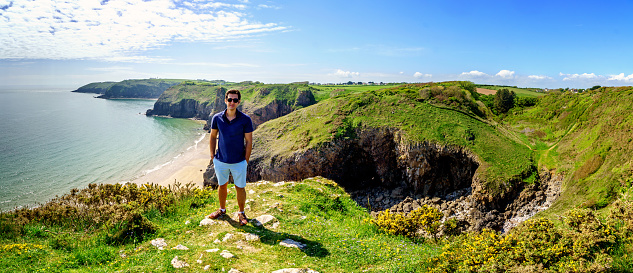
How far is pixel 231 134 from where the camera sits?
24.9ft

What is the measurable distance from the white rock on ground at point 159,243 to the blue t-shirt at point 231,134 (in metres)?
2.61

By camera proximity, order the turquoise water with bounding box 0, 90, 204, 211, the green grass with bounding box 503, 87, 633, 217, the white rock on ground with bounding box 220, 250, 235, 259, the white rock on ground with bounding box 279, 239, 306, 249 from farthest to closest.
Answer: the turquoise water with bounding box 0, 90, 204, 211, the green grass with bounding box 503, 87, 633, 217, the white rock on ground with bounding box 279, 239, 306, 249, the white rock on ground with bounding box 220, 250, 235, 259

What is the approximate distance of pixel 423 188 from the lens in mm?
30766

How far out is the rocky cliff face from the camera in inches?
969

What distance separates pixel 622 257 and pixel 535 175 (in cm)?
2646

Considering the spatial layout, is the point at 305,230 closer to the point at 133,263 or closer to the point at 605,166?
the point at 133,263

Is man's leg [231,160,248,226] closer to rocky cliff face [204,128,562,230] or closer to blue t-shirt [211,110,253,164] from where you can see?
blue t-shirt [211,110,253,164]

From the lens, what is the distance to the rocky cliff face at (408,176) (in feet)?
80.8

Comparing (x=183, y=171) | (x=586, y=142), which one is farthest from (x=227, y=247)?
(x=183, y=171)

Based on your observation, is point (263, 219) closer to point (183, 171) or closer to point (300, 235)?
point (300, 235)

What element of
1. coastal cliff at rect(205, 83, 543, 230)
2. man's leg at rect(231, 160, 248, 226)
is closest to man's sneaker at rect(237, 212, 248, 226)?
man's leg at rect(231, 160, 248, 226)

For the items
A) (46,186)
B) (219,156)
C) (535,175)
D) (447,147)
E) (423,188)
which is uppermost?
(219,156)

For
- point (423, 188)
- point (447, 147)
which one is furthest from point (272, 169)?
point (447, 147)

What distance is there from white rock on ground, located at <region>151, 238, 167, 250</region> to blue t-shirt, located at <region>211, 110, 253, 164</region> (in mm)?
2615
